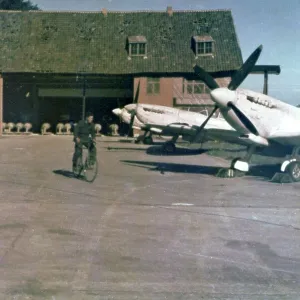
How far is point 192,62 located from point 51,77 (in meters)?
11.3

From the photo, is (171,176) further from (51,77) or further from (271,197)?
(51,77)

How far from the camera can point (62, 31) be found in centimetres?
4359

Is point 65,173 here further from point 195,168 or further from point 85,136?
point 195,168

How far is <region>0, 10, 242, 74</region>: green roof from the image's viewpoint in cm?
4131

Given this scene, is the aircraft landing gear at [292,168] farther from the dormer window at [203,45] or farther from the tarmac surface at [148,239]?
the dormer window at [203,45]

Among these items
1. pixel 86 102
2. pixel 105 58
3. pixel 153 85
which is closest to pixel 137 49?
pixel 105 58

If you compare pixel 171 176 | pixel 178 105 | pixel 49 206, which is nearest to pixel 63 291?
pixel 49 206

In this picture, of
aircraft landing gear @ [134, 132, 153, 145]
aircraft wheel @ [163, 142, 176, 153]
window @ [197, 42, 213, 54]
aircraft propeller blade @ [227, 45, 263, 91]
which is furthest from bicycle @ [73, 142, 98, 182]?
window @ [197, 42, 213, 54]

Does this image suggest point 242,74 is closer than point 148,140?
Yes

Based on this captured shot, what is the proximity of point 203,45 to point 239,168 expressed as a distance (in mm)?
27320

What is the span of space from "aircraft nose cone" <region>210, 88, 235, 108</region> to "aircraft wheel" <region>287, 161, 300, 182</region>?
249 centimetres

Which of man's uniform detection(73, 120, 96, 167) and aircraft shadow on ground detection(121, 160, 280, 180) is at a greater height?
man's uniform detection(73, 120, 96, 167)

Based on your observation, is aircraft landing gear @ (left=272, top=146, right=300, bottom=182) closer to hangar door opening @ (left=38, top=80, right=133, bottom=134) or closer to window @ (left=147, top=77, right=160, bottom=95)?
window @ (left=147, top=77, right=160, bottom=95)

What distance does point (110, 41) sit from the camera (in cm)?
4291
